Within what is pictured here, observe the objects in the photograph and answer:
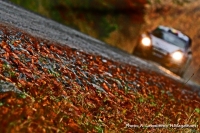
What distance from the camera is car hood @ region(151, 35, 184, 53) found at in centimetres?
1375

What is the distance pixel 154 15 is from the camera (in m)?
22.0

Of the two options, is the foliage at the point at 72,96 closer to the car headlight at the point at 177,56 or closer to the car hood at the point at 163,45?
the car hood at the point at 163,45

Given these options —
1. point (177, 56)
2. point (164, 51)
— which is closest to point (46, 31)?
point (164, 51)

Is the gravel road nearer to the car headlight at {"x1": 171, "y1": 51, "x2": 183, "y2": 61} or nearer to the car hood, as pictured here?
the car hood

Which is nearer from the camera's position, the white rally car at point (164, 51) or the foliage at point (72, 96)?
the foliage at point (72, 96)

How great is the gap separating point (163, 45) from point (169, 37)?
1198 mm

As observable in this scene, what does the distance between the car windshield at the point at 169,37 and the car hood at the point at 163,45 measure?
1.46 feet

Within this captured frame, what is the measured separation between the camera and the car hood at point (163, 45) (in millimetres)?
13749

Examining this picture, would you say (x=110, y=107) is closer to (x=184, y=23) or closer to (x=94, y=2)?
(x=94, y=2)

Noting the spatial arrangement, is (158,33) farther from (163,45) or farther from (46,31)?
(46,31)

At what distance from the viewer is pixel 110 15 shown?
18.0 m

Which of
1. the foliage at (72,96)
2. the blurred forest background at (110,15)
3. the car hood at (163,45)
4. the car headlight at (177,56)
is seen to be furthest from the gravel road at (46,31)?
the blurred forest background at (110,15)

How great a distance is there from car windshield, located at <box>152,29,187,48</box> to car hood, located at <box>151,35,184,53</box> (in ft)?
1.46

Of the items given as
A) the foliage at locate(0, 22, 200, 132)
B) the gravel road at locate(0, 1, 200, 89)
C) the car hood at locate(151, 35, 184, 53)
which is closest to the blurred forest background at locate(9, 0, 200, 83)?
the car hood at locate(151, 35, 184, 53)
